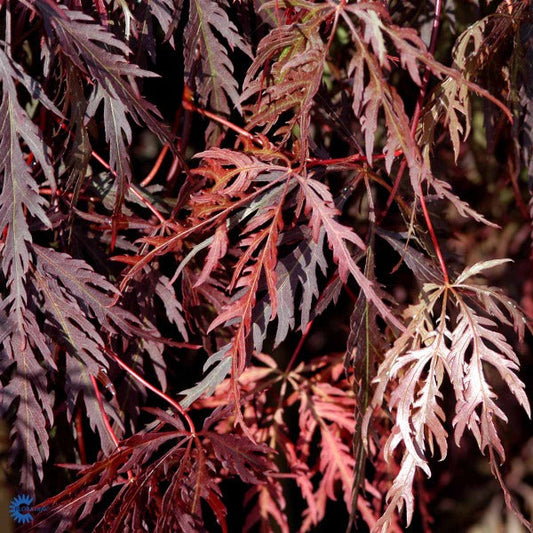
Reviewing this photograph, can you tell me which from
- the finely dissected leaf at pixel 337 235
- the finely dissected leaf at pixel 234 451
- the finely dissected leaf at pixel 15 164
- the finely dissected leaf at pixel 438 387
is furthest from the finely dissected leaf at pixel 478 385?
the finely dissected leaf at pixel 15 164

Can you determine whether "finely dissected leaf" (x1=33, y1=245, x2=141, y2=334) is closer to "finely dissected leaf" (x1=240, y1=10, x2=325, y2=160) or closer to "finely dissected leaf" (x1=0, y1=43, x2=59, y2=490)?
"finely dissected leaf" (x1=0, y1=43, x2=59, y2=490)

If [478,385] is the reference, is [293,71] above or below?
above

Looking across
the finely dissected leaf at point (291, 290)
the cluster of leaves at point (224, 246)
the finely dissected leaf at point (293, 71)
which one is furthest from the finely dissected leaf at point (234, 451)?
the finely dissected leaf at point (293, 71)

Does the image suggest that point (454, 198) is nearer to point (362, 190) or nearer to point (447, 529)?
point (362, 190)

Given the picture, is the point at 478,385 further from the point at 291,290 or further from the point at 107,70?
the point at 107,70

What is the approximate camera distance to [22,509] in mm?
852

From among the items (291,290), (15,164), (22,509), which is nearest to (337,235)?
(291,290)

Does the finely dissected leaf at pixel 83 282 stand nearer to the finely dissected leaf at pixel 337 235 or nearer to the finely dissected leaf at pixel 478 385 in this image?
the finely dissected leaf at pixel 337 235

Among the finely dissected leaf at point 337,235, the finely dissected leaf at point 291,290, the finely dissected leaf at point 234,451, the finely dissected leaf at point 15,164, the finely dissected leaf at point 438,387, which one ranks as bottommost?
the finely dissected leaf at point 234,451

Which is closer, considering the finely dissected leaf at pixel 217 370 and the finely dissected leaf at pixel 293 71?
the finely dissected leaf at pixel 293 71

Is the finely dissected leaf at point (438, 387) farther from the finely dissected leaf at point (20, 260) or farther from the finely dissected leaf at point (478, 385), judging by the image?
the finely dissected leaf at point (20, 260)

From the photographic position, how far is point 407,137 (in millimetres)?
677

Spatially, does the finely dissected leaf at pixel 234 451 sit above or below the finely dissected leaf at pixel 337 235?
below

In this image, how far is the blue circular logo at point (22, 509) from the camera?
2.79 feet
